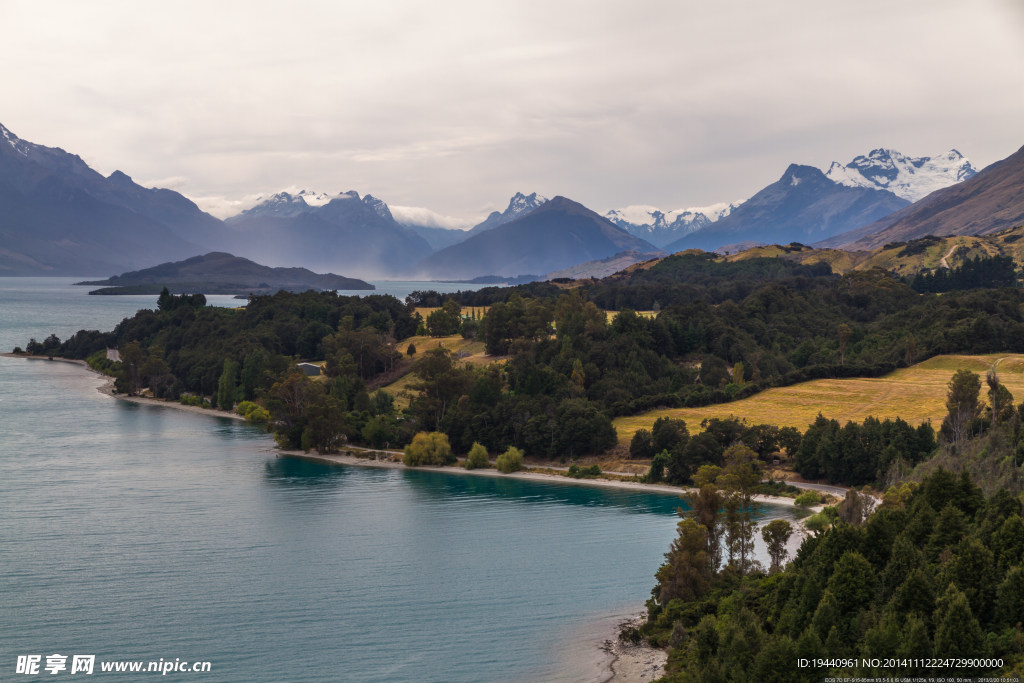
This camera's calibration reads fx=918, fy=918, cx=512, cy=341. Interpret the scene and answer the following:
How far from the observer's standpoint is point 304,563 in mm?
53406

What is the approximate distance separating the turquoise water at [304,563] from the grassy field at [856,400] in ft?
70.7

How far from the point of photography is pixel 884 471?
69.8m

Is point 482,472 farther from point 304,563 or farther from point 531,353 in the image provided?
point 531,353

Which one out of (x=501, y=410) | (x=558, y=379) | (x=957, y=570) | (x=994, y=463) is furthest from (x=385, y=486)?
(x=957, y=570)

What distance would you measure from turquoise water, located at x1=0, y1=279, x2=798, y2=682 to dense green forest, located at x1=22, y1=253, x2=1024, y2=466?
983 cm

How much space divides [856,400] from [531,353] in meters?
37.4

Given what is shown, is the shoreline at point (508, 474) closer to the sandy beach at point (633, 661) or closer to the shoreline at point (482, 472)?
the shoreline at point (482, 472)

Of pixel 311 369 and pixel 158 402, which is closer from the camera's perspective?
pixel 158 402

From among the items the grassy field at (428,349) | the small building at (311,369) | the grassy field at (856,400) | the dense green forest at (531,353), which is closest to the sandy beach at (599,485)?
the dense green forest at (531,353)

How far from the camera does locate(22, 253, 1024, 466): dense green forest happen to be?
9094 cm

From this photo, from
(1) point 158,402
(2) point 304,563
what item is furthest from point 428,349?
(2) point 304,563

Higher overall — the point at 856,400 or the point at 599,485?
the point at 856,400

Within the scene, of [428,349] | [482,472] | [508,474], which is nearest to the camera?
[508,474]

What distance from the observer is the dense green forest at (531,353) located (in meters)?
90.9
